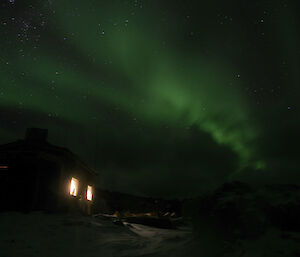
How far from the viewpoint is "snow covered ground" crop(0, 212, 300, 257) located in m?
4.92

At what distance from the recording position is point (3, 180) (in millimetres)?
14805

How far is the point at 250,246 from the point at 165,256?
2477mm

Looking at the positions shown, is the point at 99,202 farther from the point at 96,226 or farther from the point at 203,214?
the point at 203,214

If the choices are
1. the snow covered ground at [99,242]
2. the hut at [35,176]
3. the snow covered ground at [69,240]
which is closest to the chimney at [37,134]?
the hut at [35,176]

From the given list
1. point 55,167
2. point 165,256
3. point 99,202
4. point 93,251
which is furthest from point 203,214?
point 99,202

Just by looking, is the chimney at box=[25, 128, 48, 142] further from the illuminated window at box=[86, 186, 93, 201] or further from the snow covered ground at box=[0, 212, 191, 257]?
the illuminated window at box=[86, 186, 93, 201]

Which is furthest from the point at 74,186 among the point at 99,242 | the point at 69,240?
the point at 99,242

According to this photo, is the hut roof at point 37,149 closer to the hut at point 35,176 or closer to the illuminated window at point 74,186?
the hut at point 35,176

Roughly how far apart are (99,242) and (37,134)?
34.6 ft

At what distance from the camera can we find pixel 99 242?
898 centimetres

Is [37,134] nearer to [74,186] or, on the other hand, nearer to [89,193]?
[74,186]

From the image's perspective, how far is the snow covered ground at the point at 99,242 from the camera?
492 cm

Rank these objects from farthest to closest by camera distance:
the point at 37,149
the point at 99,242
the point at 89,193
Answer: the point at 89,193 < the point at 37,149 < the point at 99,242

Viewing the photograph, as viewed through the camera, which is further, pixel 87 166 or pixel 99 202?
pixel 99 202
